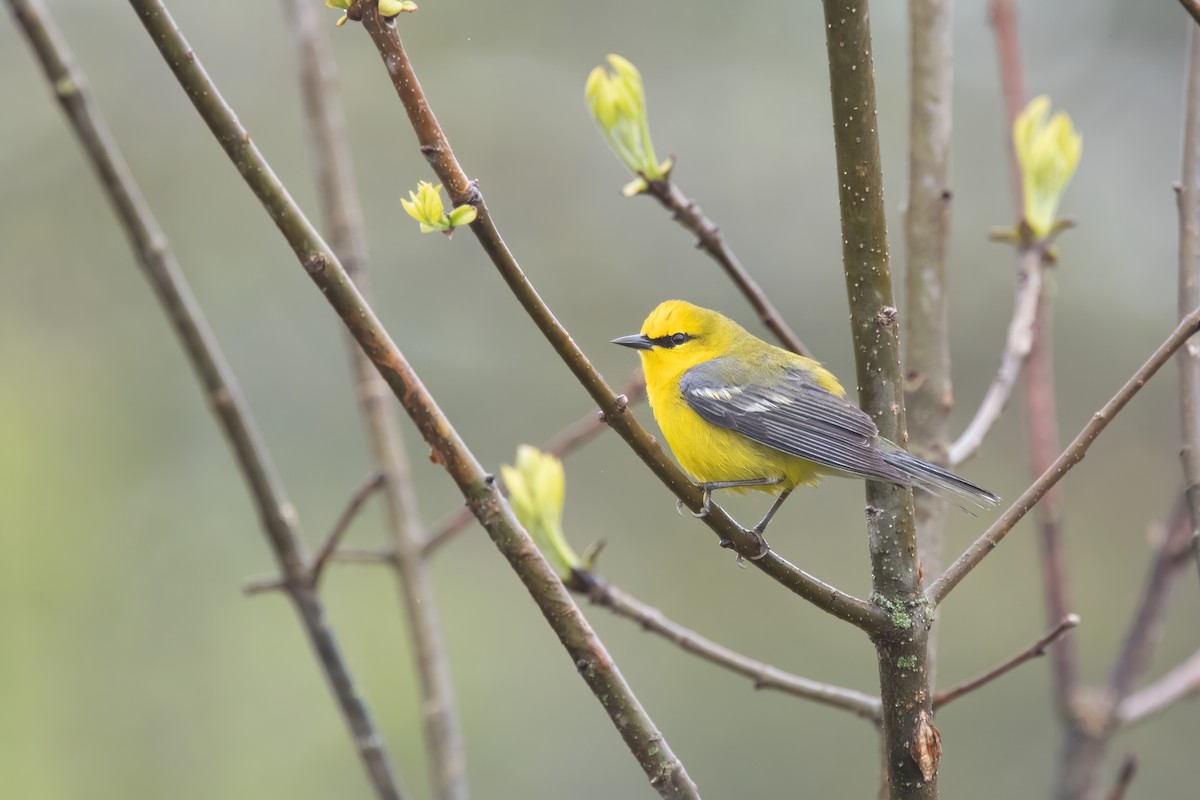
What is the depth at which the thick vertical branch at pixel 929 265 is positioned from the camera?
106 inches

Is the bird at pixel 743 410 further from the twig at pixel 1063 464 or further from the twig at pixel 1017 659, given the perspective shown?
the twig at pixel 1063 464

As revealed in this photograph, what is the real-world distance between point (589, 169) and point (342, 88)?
2.20 m

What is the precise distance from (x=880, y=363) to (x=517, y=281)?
2.28ft

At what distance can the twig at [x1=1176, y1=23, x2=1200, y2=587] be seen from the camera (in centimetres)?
196

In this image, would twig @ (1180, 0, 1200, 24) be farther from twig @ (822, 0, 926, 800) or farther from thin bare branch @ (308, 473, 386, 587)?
thin bare branch @ (308, 473, 386, 587)

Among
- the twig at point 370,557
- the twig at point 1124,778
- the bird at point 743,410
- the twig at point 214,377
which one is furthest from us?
the bird at point 743,410

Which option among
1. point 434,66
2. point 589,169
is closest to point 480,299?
point 589,169

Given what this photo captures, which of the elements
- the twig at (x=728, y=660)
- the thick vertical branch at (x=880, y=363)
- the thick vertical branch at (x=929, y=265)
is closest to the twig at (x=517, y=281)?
the thick vertical branch at (x=880, y=363)

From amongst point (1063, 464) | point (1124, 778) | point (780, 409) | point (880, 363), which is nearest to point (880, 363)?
point (880, 363)

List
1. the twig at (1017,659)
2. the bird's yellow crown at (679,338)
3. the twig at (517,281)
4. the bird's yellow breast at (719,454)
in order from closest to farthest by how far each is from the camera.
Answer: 1. the twig at (517,281)
2. the twig at (1017,659)
3. the bird's yellow breast at (719,454)
4. the bird's yellow crown at (679,338)

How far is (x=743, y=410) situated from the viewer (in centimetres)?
323

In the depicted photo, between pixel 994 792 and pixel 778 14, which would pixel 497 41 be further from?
pixel 994 792

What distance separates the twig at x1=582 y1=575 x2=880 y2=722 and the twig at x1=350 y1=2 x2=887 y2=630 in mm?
459

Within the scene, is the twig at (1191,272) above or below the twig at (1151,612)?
above
